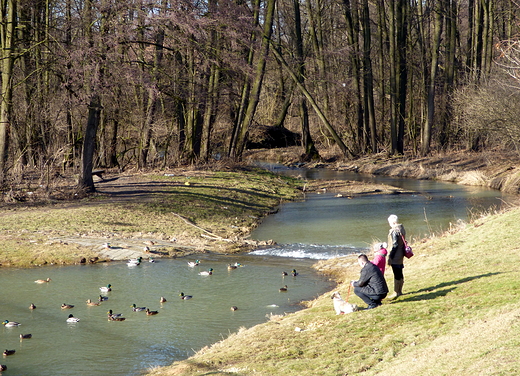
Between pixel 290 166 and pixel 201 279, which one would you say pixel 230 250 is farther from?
pixel 290 166

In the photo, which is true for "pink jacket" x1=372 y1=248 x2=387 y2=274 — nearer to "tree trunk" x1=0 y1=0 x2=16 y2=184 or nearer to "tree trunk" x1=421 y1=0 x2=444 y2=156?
"tree trunk" x1=0 y1=0 x2=16 y2=184

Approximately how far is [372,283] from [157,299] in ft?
16.2

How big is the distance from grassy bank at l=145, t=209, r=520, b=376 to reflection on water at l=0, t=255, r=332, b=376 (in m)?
0.92

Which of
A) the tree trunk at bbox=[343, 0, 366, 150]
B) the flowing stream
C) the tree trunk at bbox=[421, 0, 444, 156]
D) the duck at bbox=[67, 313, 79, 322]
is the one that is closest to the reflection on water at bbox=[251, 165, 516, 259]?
the flowing stream

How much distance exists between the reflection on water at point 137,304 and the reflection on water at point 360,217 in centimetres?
242

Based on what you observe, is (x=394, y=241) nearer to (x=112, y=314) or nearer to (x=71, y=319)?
(x=112, y=314)

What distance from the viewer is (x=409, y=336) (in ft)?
25.7

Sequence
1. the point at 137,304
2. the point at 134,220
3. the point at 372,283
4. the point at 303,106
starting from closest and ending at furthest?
the point at 372,283 < the point at 137,304 < the point at 134,220 < the point at 303,106

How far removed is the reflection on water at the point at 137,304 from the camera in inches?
365

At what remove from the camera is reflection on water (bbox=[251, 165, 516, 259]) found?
707 inches

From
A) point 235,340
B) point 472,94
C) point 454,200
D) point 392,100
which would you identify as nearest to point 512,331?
Answer: point 235,340

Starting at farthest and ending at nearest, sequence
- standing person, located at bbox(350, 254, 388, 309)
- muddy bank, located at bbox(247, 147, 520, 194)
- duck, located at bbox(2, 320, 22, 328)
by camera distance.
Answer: muddy bank, located at bbox(247, 147, 520, 194)
duck, located at bbox(2, 320, 22, 328)
standing person, located at bbox(350, 254, 388, 309)

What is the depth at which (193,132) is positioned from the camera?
3183cm

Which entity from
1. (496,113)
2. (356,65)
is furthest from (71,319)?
(356,65)
